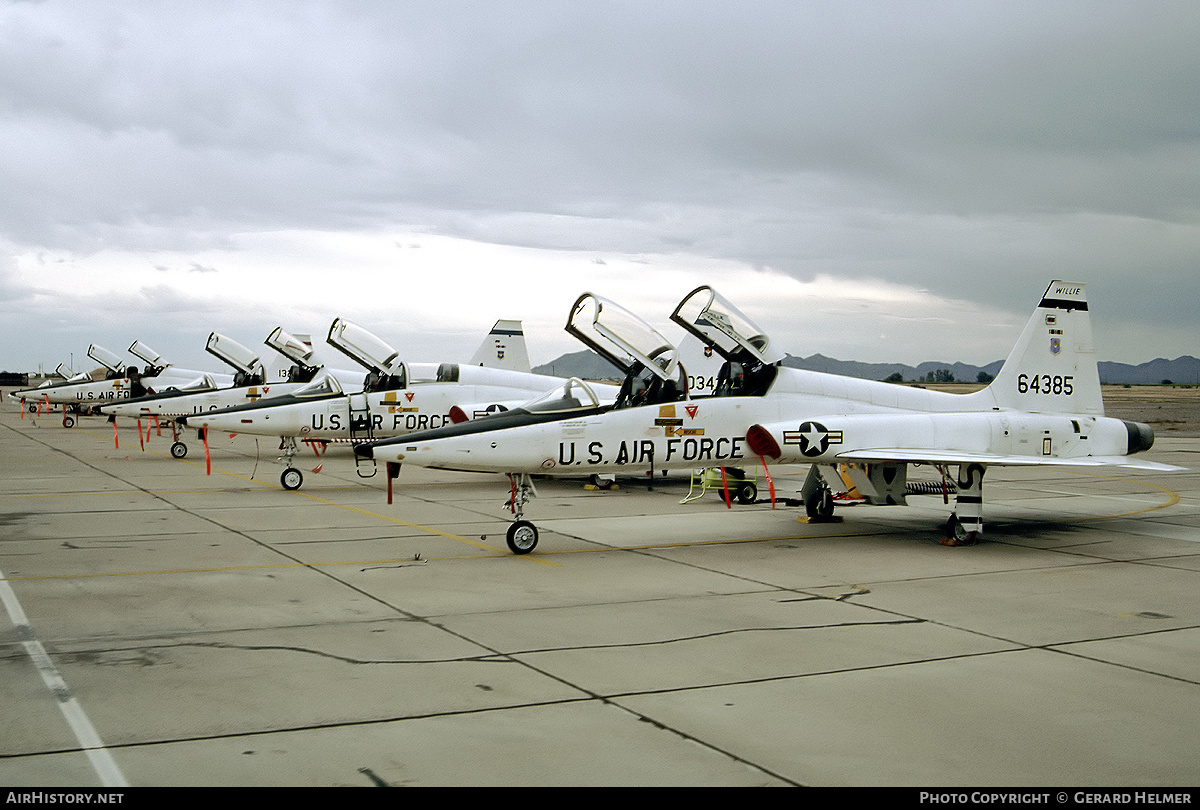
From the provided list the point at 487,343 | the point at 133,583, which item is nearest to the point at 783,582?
the point at 133,583

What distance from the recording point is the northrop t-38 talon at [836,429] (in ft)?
38.4

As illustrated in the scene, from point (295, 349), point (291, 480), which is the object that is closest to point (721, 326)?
point (291, 480)

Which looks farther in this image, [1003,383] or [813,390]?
[1003,383]

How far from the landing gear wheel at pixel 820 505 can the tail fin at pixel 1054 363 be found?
10.2 feet

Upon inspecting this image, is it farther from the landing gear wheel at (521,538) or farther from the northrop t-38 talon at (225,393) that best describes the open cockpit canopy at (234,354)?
the landing gear wheel at (521,538)

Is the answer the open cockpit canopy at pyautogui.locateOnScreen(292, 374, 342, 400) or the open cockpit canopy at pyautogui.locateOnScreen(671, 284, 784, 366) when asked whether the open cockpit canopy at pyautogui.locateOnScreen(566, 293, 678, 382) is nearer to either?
the open cockpit canopy at pyautogui.locateOnScreen(671, 284, 784, 366)

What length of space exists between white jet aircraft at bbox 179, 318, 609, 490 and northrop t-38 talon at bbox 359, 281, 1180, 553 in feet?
28.4

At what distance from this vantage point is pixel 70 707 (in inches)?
228

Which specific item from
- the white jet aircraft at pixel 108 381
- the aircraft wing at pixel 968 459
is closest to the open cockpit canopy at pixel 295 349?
the white jet aircraft at pixel 108 381

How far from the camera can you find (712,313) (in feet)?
42.6

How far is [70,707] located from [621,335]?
8169mm

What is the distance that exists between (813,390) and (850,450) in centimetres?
101

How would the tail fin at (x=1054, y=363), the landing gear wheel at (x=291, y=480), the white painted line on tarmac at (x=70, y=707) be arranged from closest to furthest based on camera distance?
the white painted line on tarmac at (x=70, y=707) → the tail fin at (x=1054, y=363) → the landing gear wheel at (x=291, y=480)
